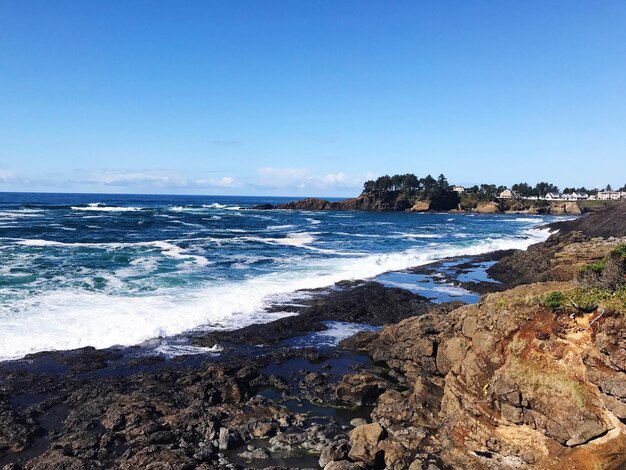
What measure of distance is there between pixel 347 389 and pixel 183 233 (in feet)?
163

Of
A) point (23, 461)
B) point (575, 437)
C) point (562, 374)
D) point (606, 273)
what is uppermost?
point (606, 273)

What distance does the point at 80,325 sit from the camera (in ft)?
64.1

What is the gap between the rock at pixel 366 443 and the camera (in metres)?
10.3

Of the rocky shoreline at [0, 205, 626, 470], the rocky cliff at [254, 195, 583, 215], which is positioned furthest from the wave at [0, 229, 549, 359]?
the rocky cliff at [254, 195, 583, 215]

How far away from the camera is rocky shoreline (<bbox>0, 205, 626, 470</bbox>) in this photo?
363 inches

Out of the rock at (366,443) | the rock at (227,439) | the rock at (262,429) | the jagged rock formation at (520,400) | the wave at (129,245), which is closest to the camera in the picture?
the jagged rock formation at (520,400)

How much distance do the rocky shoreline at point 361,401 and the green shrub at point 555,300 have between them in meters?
0.23

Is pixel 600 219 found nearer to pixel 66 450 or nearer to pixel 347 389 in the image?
pixel 347 389

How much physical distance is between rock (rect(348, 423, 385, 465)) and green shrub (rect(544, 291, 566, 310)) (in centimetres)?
491

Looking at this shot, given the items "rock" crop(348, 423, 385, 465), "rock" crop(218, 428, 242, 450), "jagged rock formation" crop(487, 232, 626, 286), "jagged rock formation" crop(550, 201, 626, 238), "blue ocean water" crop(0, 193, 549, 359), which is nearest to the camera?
"rock" crop(348, 423, 385, 465)

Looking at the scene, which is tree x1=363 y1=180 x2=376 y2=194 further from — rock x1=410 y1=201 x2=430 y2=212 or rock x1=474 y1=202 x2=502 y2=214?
rock x1=474 y1=202 x2=502 y2=214

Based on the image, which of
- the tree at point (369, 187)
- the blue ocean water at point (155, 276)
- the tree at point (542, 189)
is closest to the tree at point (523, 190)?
the tree at point (542, 189)

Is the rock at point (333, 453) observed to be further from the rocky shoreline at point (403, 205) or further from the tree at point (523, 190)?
the tree at point (523, 190)

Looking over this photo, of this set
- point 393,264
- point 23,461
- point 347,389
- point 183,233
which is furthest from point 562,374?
→ point 183,233
